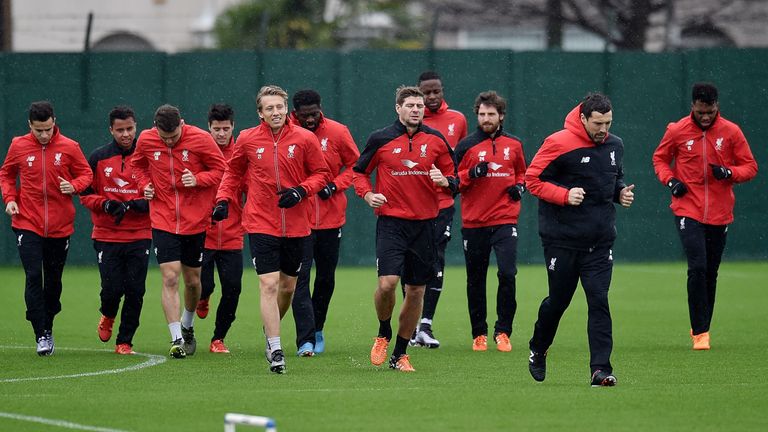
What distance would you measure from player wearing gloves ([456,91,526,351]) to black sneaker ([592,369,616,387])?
10.6ft

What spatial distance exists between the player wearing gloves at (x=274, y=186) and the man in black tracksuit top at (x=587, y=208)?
2.10 metres

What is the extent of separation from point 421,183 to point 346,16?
28433 millimetres

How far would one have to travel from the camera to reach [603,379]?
10680 millimetres

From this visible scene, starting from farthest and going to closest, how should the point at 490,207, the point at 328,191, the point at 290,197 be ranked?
the point at 490,207, the point at 328,191, the point at 290,197

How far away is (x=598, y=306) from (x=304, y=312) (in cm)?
340

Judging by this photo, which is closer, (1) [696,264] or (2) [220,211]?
(2) [220,211]

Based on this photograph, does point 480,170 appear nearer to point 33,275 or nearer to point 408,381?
point 408,381

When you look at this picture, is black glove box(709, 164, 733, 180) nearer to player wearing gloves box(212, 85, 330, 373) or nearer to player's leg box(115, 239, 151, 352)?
player wearing gloves box(212, 85, 330, 373)

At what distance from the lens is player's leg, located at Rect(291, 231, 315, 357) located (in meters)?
13.2

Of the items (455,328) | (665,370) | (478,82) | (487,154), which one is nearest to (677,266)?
(478,82)

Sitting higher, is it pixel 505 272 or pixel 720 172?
pixel 720 172

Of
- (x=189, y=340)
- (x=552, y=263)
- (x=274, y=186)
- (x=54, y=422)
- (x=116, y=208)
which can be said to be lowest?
(x=189, y=340)

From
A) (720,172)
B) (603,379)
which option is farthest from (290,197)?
(720,172)

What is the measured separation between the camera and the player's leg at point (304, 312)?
1319 cm
